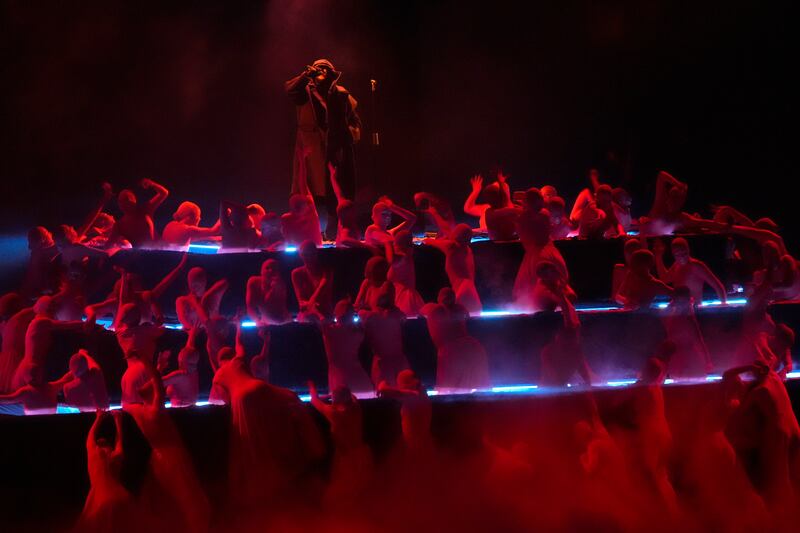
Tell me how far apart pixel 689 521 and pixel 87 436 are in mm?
2683

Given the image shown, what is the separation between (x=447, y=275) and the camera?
16.3ft

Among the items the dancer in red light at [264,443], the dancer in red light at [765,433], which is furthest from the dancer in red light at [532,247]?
the dancer in red light at [264,443]

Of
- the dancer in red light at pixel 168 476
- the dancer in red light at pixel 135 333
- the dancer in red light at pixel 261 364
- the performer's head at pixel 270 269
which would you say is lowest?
the dancer in red light at pixel 168 476

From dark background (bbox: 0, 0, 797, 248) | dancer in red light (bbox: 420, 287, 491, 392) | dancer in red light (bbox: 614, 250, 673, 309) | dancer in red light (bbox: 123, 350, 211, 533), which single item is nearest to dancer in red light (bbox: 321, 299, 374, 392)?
dancer in red light (bbox: 420, 287, 491, 392)

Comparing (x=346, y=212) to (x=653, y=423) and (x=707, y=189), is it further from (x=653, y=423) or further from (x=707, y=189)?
(x=707, y=189)

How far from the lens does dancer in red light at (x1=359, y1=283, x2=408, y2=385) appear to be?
4195mm

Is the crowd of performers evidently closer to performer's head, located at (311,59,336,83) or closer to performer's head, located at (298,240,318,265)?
performer's head, located at (298,240,318,265)

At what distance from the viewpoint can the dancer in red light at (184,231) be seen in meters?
5.45

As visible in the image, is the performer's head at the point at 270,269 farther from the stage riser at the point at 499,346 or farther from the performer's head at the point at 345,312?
the performer's head at the point at 345,312

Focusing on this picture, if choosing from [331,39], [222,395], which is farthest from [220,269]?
[331,39]

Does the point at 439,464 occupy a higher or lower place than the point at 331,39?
lower

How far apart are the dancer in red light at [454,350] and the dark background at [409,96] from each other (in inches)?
136

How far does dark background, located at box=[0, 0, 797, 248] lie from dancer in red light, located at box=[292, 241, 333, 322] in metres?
2.60

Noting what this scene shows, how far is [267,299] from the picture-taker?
178 inches
